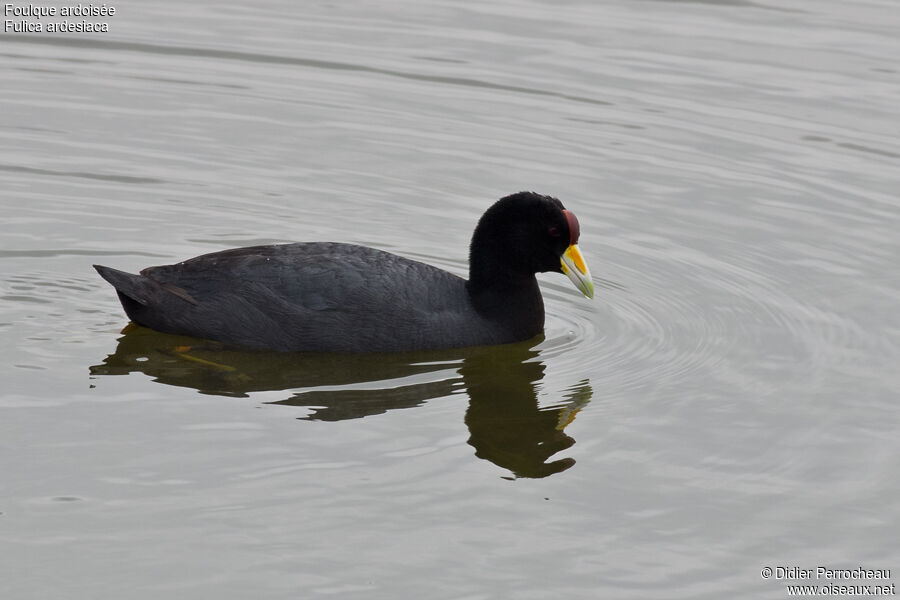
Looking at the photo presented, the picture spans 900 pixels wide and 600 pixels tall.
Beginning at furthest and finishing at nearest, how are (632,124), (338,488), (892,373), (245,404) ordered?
(632,124), (892,373), (245,404), (338,488)

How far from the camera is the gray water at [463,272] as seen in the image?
7.34 metres

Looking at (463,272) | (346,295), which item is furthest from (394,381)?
(463,272)

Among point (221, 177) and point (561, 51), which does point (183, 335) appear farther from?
point (561, 51)

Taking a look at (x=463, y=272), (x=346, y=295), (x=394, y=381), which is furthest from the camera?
(x=463, y=272)

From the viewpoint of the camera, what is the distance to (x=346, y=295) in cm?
981

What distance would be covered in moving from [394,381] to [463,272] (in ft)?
7.62

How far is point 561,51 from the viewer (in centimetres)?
1634

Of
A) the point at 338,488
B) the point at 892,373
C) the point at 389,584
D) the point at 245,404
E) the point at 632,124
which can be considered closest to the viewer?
the point at 389,584

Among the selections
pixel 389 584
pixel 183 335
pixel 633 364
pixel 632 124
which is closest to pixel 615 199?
pixel 632 124

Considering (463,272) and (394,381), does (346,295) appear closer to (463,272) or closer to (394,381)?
(394,381)

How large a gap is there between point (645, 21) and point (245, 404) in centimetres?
989

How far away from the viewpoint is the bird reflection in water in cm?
884

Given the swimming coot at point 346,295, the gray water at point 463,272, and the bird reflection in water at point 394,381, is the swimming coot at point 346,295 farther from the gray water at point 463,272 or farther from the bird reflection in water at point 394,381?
the gray water at point 463,272

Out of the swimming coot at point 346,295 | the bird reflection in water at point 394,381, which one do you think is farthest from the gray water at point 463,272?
the swimming coot at point 346,295
